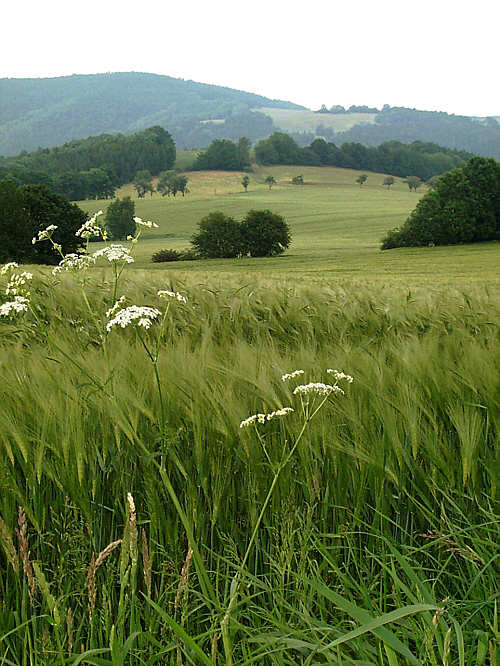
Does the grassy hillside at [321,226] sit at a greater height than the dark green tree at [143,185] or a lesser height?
lesser

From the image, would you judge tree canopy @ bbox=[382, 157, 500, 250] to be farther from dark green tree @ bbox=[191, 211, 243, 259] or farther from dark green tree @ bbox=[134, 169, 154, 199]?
dark green tree @ bbox=[134, 169, 154, 199]

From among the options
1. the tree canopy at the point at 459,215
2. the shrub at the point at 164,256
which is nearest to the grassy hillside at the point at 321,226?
the shrub at the point at 164,256

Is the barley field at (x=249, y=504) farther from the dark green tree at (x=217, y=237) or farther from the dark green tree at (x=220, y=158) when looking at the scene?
the dark green tree at (x=220, y=158)

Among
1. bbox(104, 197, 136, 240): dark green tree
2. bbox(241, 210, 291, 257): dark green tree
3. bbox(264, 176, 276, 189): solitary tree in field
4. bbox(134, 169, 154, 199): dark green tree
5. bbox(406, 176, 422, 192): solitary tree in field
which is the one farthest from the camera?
bbox(406, 176, 422, 192): solitary tree in field

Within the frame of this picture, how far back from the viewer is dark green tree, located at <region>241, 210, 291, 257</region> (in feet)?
192

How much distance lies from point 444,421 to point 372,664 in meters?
0.81

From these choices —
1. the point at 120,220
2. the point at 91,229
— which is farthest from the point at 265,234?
the point at 91,229

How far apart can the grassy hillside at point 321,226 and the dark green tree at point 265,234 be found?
73.9 inches

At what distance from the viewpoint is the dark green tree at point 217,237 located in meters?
58.1

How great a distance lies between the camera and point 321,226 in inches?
2916

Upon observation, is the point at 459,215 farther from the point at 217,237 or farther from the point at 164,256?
the point at 164,256

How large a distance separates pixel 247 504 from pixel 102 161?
133m

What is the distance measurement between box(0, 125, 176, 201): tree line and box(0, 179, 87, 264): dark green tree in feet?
185

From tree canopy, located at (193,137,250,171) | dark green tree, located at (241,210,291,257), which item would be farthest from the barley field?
tree canopy, located at (193,137,250,171)
